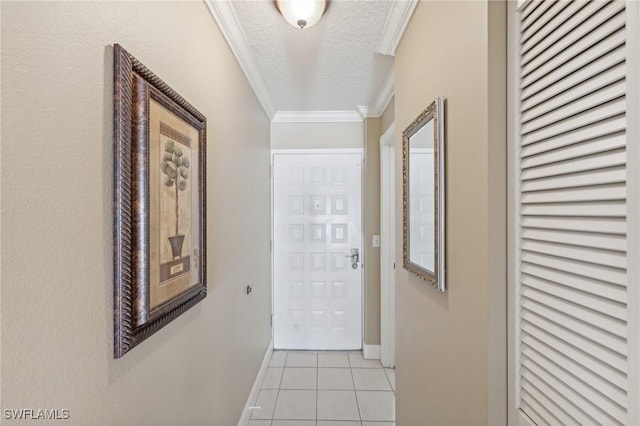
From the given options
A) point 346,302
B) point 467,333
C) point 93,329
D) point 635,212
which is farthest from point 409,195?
point 346,302

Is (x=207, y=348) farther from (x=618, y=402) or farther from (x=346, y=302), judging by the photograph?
(x=346, y=302)

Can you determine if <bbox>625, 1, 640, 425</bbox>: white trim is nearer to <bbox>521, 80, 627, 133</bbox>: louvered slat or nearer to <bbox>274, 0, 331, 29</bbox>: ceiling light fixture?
<bbox>521, 80, 627, 133</bbox>: louvered slat

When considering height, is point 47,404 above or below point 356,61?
below

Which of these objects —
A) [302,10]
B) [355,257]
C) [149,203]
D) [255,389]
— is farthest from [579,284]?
[355,257]

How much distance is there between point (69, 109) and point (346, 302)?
Result: 114 inches

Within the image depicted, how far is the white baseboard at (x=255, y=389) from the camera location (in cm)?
213

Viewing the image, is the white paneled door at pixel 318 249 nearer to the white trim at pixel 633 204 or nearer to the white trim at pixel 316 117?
the white trim at pixel 316 117

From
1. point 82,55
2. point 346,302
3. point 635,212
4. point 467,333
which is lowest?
point 346,302

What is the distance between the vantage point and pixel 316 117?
3.22 meters

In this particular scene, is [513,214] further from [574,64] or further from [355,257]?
[355,257]

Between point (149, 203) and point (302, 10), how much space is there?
1.18m

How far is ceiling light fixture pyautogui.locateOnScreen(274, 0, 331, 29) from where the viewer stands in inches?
59.0

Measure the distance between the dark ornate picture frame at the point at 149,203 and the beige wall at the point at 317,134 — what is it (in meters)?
2.05

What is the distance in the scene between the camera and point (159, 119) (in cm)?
97
